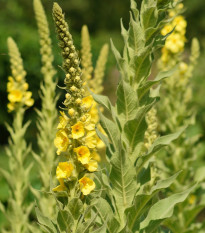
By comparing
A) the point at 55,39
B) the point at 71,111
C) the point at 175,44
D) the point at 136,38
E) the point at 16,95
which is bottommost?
the point at 71,111

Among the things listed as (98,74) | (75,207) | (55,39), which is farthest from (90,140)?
(55,39)

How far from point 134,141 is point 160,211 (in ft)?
1.02

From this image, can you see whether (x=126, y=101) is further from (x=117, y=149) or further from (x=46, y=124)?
(x=46, y=124)

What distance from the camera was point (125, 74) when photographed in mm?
1664

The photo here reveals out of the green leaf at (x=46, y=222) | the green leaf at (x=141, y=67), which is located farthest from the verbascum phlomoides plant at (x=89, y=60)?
the green leaf at (x=46, y=222)

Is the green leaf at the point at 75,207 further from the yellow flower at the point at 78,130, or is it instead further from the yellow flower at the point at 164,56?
the yellow flower at the point at 164,56

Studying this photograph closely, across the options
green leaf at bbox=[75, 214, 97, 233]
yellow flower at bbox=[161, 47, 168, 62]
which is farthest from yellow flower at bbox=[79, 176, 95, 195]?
yellow flower at bbox=[161, 47, 168, 62]

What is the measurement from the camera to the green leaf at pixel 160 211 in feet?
5.20

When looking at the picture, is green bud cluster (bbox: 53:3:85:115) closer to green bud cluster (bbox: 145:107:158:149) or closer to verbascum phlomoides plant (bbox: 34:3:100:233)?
verbascum phlomoides plant (bbox: 34:3:100:233)

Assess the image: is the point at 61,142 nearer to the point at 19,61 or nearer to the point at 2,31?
the point at 19,61

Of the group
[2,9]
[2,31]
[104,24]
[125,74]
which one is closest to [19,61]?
[125,74]

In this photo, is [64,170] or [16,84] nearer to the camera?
[64,170]

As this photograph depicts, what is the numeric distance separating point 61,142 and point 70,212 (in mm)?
254

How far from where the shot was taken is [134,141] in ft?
5.46
